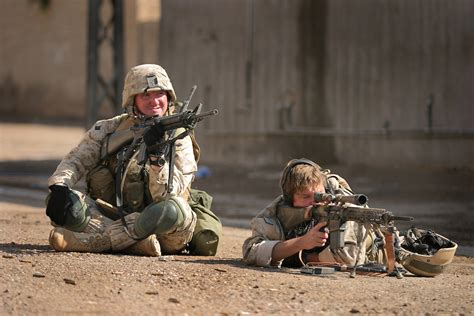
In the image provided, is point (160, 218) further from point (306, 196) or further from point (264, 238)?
point (306, 196)

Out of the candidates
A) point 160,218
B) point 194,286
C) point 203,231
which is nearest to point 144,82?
point 160,218

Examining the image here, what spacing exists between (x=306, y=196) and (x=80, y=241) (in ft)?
5.43

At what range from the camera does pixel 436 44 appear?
14.7 m

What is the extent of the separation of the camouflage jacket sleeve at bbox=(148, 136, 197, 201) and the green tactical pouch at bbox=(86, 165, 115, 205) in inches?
17.5

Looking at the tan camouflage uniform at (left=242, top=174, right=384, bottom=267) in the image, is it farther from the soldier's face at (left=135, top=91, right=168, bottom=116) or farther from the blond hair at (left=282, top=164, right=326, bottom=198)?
the soldier's face at (left=135, top=91, right=168, bottom=116)

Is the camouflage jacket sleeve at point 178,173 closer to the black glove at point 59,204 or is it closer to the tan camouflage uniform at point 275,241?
the black glove at point 59,204

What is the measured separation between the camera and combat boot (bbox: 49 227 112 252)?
7676 mm

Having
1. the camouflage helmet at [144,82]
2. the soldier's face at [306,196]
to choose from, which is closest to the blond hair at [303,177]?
the soldier's face at [306,196]

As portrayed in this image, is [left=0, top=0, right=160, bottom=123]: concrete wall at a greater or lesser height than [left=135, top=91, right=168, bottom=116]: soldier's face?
lesser

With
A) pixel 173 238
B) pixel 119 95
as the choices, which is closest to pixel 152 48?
pixel 119 95

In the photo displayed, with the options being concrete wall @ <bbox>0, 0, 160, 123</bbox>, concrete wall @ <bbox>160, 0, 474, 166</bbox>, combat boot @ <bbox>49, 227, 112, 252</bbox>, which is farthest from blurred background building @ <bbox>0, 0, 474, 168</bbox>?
concrete wall @ <bbox>0, 0, 160, 123</bbox>

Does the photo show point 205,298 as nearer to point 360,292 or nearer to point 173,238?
→ point 360,292

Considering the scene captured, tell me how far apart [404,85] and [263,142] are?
8.51 ft

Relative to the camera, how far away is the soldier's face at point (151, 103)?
766 cm
